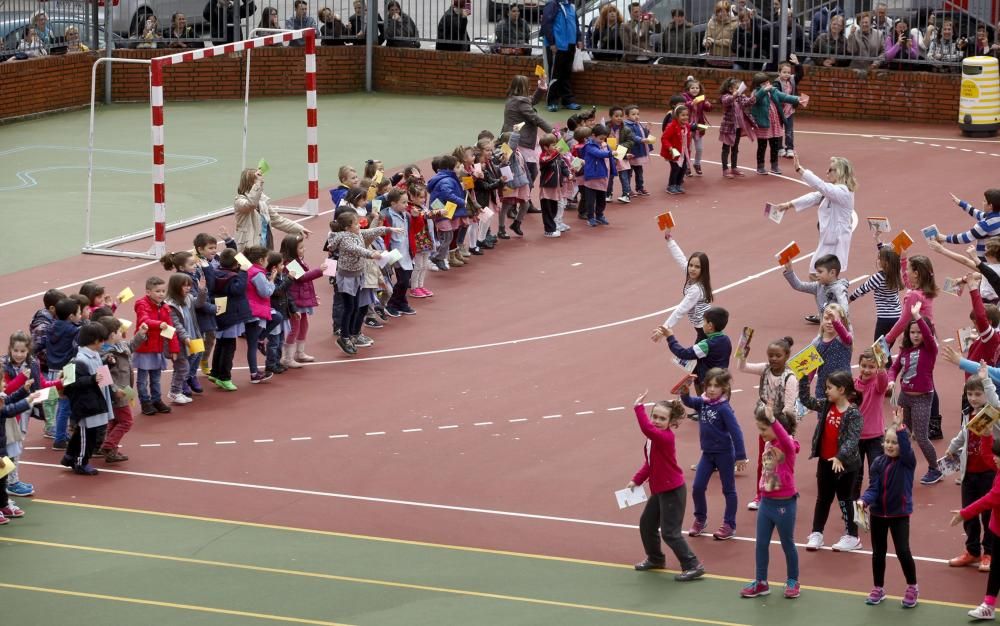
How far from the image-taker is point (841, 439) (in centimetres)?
1259

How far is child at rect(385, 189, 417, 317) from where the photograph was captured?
19.2 meters

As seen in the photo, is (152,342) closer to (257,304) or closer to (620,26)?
(257,304)

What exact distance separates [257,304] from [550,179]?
7.12 metres

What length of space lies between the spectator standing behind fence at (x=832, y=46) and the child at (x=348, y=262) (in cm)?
1630

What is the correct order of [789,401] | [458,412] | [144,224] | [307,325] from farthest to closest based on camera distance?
1. [144,224]
2. [307,325]
3. [458,412]
4. [789,401]

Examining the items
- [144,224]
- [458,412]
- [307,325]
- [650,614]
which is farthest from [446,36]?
[650,614]

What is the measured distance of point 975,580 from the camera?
40.0ft

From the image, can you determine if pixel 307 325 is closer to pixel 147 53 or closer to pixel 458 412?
pixel 458 412

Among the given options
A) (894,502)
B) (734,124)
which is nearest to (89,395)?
(894,502)

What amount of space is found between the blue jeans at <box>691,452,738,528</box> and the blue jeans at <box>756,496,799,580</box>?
1.10 metres

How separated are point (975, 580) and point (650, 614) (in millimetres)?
2686

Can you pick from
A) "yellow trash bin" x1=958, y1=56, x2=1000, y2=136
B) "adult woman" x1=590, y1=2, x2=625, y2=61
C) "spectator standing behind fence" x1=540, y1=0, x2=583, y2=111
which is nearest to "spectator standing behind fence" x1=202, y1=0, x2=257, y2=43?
"spectator standing behind fence" x1=540, y1=0, x2=583, y2=111

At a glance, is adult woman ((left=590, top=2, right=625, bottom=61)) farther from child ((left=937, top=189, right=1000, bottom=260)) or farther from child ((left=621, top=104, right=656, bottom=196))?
child ((left=937, top=189, right=1000, bottom=260))

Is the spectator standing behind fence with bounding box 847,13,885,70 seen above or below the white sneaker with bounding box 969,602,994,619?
above
